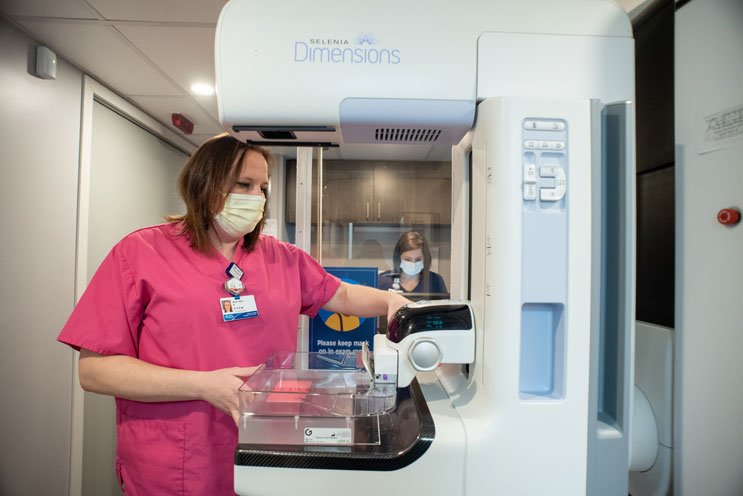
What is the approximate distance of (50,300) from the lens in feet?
5.77

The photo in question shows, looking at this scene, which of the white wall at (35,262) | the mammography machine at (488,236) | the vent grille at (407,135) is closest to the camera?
the mammography machine at (488,236)

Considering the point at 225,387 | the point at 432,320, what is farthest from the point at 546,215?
the point at 225,387

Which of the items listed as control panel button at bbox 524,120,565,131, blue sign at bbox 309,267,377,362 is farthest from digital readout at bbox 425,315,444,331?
blue sign at bbox 309,267,377,362

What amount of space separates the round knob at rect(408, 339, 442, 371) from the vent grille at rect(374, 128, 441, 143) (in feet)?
1.26

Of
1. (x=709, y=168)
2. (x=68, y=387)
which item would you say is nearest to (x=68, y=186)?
(x=68, y=387)

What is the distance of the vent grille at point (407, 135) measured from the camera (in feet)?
2.41

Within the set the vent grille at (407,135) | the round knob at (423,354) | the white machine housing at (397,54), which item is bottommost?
the round knob at (423,354)

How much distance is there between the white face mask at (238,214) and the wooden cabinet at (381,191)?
241 cm

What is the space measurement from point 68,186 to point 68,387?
0.95 m

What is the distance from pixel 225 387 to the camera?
756 millimetres

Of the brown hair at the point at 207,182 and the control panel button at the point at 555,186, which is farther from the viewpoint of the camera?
the brown hair at the point at 207,182

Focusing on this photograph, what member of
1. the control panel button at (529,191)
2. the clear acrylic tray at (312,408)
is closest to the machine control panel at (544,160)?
the control panel button at (529,191)

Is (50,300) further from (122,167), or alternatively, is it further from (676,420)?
(676,420)

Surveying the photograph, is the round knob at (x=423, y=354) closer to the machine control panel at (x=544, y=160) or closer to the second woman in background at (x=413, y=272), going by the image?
the machine control panel at (x=544, y=160)
